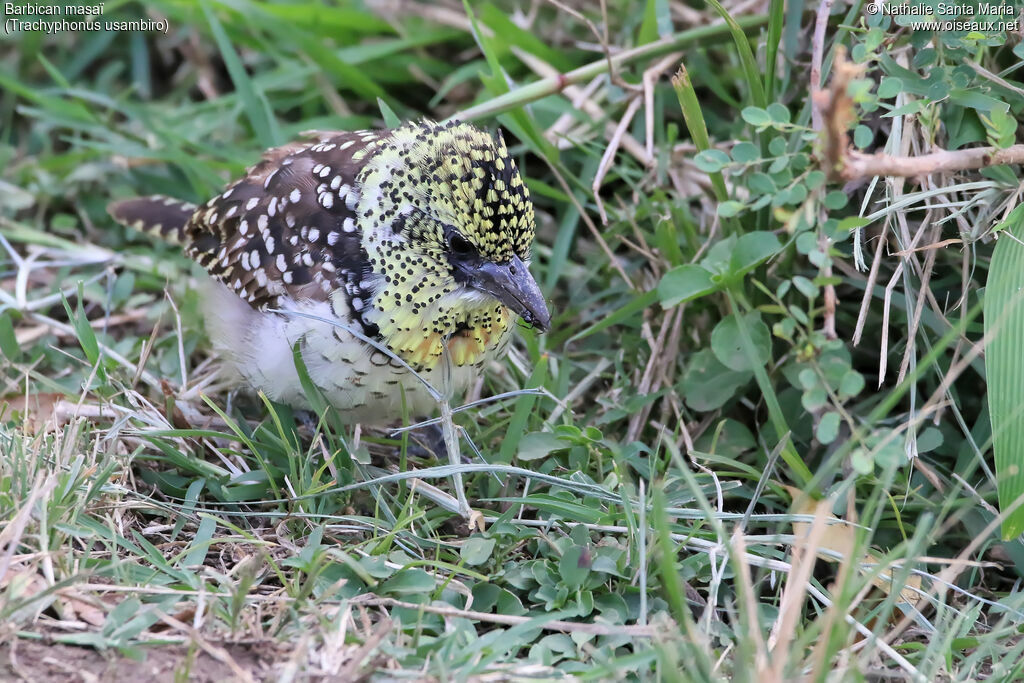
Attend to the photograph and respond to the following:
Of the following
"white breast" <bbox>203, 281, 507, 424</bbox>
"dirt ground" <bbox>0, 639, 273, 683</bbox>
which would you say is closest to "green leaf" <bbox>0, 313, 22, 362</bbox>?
"white breast" <bbox>203, 281, 507, 424</bbox>

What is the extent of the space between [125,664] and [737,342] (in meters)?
1.97

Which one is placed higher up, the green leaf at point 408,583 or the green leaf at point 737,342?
the green leaf at point 737,342

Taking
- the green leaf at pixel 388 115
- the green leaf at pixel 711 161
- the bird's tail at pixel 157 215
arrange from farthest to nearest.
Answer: the bird's tail at pixel 157 215
the green leaf at pixel 388 115
the green leaf at pixel 711 161

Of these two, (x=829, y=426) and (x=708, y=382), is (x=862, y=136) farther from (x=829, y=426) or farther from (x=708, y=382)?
(x=708, y=382)

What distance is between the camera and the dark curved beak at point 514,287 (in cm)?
306

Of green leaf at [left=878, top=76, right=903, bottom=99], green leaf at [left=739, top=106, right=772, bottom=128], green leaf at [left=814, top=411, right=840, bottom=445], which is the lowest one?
green leaf at [left=814, top=411, right=840, bottom=445]

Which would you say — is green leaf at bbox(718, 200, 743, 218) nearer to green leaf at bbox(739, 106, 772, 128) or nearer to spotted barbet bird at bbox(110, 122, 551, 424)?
green leaf at bbox(739, 106, 772, 128)

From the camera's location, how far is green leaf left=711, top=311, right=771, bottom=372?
3.23 meters

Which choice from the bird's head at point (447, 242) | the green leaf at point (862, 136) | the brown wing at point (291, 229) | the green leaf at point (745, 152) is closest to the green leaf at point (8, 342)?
the brown wing at point (291, 229)

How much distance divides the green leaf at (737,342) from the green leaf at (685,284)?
14 cm

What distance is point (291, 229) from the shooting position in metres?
3.34

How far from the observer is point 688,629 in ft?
7.02

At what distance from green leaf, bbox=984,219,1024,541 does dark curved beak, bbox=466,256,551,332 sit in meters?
1.23

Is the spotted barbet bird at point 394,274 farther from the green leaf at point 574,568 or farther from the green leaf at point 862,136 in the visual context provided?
the green leaf at point 862,136
